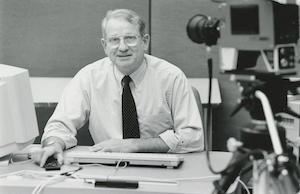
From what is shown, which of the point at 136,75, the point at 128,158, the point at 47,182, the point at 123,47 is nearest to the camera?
the point at 47,182

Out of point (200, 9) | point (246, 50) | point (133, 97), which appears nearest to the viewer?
point (246, 50)

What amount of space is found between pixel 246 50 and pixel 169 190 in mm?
572

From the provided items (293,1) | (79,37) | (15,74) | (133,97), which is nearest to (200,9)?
(79,37)

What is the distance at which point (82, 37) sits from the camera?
2.62 meters

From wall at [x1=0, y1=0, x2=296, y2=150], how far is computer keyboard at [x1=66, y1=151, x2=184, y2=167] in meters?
1.21

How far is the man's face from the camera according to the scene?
1.77 m

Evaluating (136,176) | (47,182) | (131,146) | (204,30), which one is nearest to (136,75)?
(131,146)

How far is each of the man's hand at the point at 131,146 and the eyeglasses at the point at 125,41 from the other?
43 cm

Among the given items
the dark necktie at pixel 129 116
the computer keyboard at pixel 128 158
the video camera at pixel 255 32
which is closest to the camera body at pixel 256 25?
the video camera at pixel 255 32

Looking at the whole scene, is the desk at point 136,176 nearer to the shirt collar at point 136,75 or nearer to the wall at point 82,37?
the shirt collar at point 136,75

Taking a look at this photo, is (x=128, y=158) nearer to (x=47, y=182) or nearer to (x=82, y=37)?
(x=47, y=182)

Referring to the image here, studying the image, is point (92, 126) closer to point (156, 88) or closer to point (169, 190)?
point (156, 88)

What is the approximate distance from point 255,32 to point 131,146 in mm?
963

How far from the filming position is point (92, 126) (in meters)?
1.88
